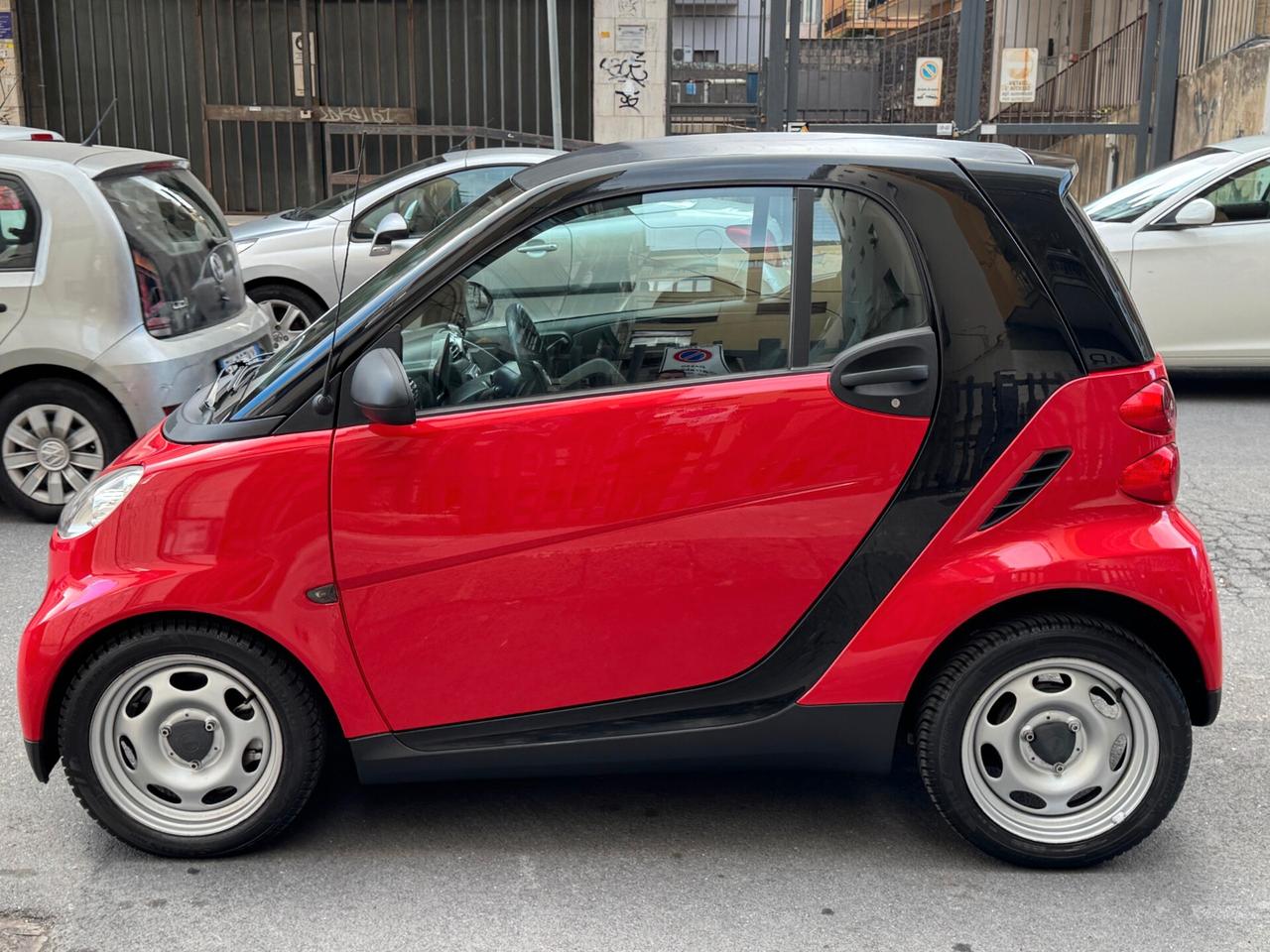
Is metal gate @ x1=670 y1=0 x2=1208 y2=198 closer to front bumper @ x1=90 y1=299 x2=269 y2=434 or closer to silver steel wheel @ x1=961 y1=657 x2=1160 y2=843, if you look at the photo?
front bumper @ x1=90 y1=299 x2=269 y2=434

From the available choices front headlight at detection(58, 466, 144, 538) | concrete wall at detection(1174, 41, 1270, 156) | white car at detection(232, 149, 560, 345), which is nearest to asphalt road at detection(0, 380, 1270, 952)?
front headlight at detection(58, 466, 144, 538)

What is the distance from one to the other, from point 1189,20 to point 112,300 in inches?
506

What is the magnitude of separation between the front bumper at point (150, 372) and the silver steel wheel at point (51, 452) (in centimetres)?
26

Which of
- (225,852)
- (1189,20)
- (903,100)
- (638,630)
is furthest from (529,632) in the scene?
(1189,20)

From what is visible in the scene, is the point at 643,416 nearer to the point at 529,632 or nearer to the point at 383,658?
the point at 529,632

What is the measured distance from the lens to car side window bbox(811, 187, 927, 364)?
3.11 m

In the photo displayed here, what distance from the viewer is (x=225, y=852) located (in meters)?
3.32

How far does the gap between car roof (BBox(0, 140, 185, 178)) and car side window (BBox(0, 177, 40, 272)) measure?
0.17 metres

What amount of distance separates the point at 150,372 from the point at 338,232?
3.63 metres

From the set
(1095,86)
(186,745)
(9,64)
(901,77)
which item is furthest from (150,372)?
(1095,86)

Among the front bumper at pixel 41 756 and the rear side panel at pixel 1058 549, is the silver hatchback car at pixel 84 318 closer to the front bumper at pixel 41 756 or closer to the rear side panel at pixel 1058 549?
the front bumper at pixel 41 756

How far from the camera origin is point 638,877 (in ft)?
10.7

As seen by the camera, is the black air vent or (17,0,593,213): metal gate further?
(17,0,593,213): metal gate

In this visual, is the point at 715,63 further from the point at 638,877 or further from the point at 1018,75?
the point at 638,877
